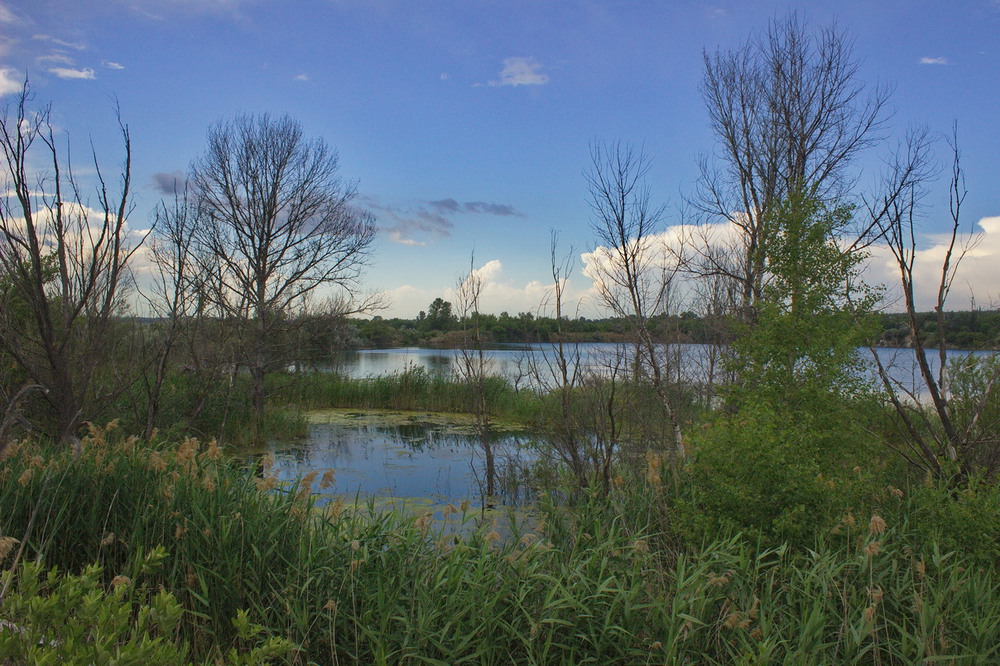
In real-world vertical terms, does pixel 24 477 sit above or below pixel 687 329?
below

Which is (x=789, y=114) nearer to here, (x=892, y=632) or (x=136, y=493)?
(x=892, y=632)

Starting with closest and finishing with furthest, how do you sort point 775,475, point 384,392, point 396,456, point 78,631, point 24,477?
point 78,631 < point 24,477 < point 775,475 < point 396,456 < point 384,392

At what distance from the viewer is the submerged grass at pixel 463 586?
2.87 m

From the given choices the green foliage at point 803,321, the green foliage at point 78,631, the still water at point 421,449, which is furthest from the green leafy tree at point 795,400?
the green foliage at point 78,631

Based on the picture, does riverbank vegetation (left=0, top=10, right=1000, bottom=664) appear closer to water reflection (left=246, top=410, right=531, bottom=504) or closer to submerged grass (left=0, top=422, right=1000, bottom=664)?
submerged grass (left=0, top=422, right=1000, bottom=664)

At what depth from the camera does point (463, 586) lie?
3.54 m

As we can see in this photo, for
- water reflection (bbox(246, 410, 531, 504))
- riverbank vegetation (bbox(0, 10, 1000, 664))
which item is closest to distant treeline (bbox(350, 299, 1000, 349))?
riverbank vegetation (bbox(0, 10, 1000, 664))

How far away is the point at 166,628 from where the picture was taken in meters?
1.87

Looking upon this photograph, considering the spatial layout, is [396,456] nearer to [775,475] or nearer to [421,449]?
[421,449]

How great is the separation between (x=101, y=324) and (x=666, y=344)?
235 inches

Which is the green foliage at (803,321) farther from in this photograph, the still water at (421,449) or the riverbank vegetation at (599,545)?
the still water at (421,449)

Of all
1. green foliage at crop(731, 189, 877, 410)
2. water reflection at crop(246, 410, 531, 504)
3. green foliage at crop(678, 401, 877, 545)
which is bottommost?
water reflection at crop(246, 410, 531, 504)

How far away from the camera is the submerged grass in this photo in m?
2.87

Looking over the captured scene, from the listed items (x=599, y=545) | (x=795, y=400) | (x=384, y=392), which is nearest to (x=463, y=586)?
(x=599, y=545)
